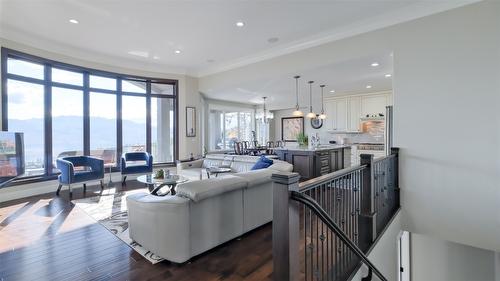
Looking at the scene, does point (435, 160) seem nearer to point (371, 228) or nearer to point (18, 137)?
point (371, 228)

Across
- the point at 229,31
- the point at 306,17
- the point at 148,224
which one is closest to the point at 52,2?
the point at 229,31

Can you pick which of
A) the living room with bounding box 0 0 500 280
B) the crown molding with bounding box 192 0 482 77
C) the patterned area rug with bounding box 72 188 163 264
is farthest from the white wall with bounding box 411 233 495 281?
the patterned area rug with bounding box 72 188 163 264

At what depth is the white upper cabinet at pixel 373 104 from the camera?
7.72m

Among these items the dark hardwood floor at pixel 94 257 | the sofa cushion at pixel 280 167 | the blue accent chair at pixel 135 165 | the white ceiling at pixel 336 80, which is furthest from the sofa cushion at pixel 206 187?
the blue accent chair at pixel 135 165

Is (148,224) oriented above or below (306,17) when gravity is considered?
below

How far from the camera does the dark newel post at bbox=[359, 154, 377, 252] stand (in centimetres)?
283

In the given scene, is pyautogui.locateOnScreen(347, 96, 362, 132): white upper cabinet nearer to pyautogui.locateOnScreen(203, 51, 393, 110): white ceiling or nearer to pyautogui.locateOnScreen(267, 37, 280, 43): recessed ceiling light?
pyautogui.locateOnScreen(203, 51, 393, 110): white ceiling

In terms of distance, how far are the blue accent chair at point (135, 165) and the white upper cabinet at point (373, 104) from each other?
276 inches

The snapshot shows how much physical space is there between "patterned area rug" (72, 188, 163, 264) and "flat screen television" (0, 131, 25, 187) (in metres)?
1.17

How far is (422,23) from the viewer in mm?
3693

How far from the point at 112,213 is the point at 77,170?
101 inches

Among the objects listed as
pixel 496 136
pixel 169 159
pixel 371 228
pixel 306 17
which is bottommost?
pixel 371 228

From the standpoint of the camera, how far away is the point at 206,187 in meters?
2.59

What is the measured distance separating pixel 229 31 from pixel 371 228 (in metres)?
4.05
